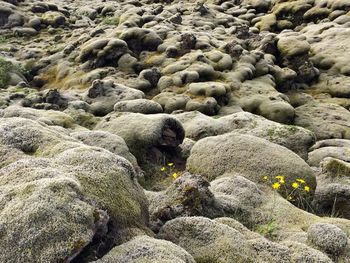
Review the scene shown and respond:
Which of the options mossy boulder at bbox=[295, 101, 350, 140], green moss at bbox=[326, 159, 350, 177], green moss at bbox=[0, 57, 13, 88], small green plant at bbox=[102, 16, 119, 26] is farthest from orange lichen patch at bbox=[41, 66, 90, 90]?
green moss at bbox=[326, 159, 350, 177]

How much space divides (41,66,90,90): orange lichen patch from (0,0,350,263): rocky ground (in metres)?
0.26

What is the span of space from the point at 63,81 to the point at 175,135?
74.9ft

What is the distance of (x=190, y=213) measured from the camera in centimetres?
1354

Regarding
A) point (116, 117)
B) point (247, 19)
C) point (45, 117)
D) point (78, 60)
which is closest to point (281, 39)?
point (247, 19)

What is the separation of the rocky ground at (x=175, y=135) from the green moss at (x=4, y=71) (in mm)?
164

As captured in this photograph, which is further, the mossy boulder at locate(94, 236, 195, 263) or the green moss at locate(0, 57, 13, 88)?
the green moss at locate(0, 57, 13, 88)

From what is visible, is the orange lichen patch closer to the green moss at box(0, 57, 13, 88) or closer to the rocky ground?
the rocky ground

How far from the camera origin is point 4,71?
42812 millimetres

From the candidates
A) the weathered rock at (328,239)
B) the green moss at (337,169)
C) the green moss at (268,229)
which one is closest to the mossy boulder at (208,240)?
the green moss at (268,229)

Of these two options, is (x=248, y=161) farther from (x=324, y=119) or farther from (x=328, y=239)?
(x=324, y=119)

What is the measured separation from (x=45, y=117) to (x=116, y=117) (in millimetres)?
4638

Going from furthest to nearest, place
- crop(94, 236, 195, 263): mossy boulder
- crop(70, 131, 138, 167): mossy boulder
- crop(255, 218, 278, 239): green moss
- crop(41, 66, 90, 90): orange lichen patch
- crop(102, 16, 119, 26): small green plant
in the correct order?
1. crop(102, 16, 119, 26): small green plant
2. crop(41, 66, 90, 90): orange lichen patch
3. crop(70, 131, 138, 167): mossy boulder
4. crop(255, 218, 278, 239): green moss
5. crop(94, 236, 195, 263): mossy boulder

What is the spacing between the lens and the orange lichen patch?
41803 mm

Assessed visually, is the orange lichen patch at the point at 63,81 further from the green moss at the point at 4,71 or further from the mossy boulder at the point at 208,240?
the mossy boulder at the point at 208,240
